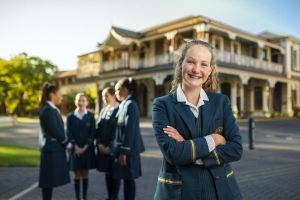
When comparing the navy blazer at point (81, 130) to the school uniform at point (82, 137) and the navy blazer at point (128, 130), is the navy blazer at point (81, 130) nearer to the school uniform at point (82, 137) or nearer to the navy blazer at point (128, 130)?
the school uniform at point (82, 137)

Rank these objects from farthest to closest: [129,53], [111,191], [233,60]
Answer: [129,53]
[233,60]
[111,191]

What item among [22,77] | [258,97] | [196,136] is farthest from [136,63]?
[196,136]

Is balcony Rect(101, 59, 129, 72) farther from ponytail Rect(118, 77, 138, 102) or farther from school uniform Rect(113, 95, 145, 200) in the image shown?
school uniform Rect(113, 95, 145, 200)

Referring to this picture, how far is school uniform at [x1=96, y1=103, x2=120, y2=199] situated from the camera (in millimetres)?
5586

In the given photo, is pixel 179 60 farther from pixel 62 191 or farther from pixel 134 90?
pixel 62 191

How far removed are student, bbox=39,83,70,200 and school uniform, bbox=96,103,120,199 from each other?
0.70 meters

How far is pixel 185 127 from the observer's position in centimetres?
242

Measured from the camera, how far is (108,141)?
5.67 metres

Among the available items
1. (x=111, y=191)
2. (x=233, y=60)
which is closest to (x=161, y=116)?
(x=111, y=191)

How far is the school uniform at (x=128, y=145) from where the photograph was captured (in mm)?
5016

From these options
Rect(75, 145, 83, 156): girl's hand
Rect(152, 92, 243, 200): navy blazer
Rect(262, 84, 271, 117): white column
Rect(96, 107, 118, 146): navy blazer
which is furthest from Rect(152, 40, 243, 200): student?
Rect(262, 84, 271, 117): white column

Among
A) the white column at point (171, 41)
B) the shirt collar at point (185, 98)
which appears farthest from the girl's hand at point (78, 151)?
the white column at point (171, 41)

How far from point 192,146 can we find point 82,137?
4.02m

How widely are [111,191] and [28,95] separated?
47577 mm
